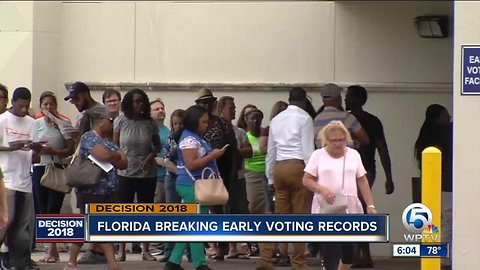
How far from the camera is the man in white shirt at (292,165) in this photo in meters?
11.9

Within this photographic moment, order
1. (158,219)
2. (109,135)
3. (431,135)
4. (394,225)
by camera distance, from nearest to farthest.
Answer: (158,219) → (109,135) → (431,135) → (394,225)

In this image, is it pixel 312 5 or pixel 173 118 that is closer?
pixel 173 118

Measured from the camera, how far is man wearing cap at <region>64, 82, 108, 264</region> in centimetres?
1205

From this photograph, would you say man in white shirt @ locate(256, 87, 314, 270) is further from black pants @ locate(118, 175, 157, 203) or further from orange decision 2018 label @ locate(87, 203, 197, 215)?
black pants @ locate(118, 175, 157, 203)

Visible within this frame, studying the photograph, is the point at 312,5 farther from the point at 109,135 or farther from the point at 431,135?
the point at 109,135

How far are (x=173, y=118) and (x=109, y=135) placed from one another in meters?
1.70

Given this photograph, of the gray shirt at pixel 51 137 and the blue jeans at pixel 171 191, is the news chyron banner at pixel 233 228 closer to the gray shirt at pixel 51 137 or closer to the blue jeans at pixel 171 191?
the blue jeans at pixel 171 191

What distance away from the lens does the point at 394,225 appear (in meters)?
14.2

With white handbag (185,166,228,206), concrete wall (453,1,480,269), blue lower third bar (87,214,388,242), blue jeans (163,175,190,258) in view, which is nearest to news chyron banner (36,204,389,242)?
blue lower third bar (87,214,388,242)

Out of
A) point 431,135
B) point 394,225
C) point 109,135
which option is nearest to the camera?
point 109,135

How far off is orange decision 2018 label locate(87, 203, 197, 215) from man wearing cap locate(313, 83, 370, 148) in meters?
1.86

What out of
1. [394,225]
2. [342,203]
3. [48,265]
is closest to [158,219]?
[342,203]

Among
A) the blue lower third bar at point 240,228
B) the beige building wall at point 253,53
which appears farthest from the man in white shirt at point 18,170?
the beige building wall at point 253,53

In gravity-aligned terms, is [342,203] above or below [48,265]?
above
